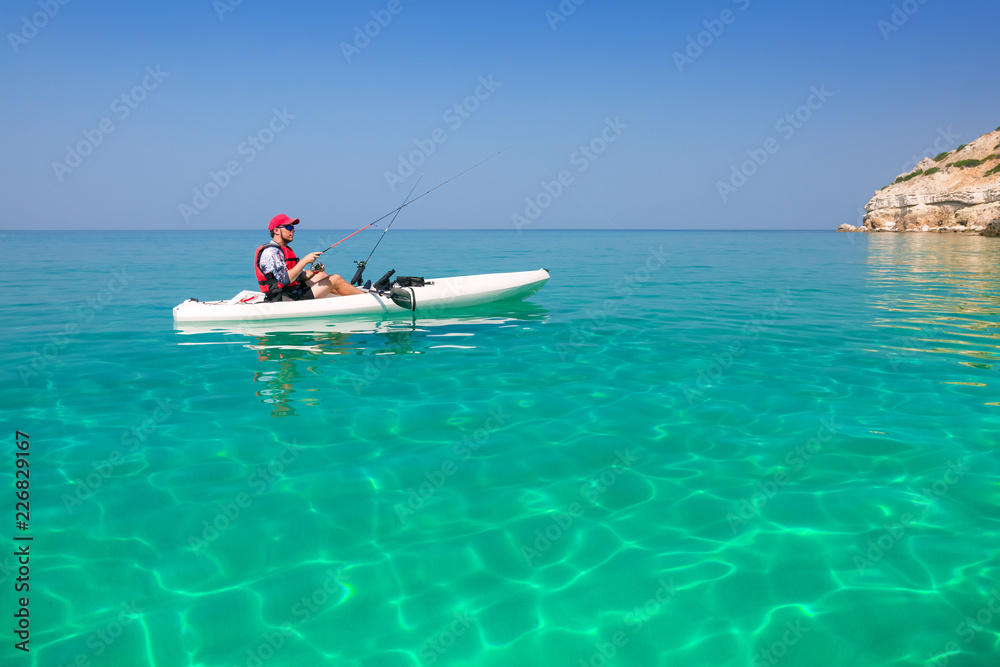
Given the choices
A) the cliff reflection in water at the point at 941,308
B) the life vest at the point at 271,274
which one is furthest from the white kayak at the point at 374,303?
the cliff reflection in water at the point at 941,308

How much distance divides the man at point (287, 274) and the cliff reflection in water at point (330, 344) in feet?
1.75

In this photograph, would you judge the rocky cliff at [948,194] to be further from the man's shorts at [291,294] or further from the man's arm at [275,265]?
the man's arm at [275,265]

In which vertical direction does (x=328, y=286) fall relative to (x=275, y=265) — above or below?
below

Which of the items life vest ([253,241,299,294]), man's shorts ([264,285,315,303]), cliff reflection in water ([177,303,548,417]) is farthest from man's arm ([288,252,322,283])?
cliff reflection in water ([177,303,548,417])

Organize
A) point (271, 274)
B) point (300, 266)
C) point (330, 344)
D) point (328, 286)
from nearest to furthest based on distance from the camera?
point (330, 344) < point (300, 266) < point (271, 274) < point (328, 286)

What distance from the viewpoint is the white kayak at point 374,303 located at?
34.7 ft

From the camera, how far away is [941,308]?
12.3 m

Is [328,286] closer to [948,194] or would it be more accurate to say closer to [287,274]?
[287,274]

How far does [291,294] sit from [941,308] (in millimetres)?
13057

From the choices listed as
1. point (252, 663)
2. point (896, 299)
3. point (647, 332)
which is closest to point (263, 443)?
point (252, 663)

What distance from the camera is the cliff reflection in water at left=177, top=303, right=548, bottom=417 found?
7.09 meters

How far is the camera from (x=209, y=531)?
3.98 m

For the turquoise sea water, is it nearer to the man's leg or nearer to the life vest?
the life vest

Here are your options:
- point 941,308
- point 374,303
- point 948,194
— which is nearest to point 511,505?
point 374,303
